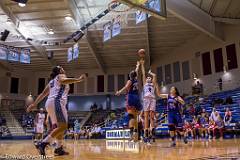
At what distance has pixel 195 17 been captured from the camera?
18.6 metres

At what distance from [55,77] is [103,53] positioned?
22.2m

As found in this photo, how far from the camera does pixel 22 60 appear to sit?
845 inches

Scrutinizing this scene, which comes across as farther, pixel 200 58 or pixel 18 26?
pixel 200 58

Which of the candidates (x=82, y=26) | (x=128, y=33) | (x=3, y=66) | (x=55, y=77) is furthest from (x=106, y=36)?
(x=3, y=66)

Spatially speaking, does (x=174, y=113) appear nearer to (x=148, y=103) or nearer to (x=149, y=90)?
(x=148, y=103)

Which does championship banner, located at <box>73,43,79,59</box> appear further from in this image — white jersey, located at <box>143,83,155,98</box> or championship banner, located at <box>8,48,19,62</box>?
white jersey, located at <box>143,83,155,98</box>

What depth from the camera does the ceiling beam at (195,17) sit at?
54.7 feet

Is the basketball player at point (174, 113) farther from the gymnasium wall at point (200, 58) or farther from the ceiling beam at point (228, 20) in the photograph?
the ceiling beam at point (228, 20)

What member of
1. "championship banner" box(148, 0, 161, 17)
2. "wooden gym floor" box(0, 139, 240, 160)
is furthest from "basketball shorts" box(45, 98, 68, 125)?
"championship banner" box(148, 0, 161, 17)

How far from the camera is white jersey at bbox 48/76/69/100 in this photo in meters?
4.46

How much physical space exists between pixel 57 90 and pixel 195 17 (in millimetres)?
15958

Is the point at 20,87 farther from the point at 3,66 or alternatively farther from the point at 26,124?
the point at 26,124

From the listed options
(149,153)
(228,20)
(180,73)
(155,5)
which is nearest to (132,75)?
(149,153)

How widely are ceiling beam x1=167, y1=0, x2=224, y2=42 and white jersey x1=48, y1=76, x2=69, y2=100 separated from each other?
1287cm
